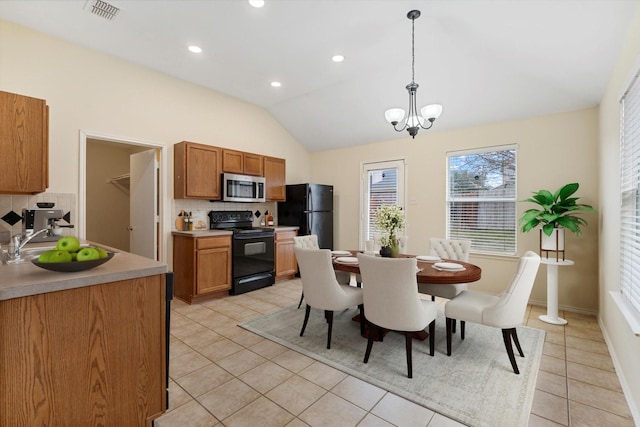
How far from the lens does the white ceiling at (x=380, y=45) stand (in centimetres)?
260

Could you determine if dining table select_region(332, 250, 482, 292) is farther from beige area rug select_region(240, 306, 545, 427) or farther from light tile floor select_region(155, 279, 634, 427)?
light tile floor select_region(155, 279, 634, 427)

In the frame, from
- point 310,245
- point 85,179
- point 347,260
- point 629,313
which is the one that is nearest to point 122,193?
point 85,179

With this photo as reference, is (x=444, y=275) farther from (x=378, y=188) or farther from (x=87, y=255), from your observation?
(x=378, y=188)

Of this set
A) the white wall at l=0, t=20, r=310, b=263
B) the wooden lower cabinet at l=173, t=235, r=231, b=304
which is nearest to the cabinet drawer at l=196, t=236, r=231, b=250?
the wooden lower cabinet at l=173, t=235, r=231, b=304

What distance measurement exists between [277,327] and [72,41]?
150 inches

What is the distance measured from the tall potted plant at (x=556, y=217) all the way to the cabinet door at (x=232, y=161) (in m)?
3.89

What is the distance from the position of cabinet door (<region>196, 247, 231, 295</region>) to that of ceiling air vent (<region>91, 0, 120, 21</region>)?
2620mm

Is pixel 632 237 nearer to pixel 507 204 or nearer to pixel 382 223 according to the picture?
pixel 382 223

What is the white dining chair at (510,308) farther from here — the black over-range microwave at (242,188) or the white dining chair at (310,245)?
the black over-range microwave at (242,188)

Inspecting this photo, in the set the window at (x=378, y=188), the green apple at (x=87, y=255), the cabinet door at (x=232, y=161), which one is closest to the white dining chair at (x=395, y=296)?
the green apple at (x=87, y=255)

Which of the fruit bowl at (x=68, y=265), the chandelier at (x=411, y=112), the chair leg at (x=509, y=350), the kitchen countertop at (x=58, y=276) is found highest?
the chandelier at (x=411, y=112)

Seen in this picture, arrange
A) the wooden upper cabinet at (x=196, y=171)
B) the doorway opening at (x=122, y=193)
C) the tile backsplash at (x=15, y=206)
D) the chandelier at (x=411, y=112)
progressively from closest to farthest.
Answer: the chandelier at (x=411, y=112), the tile backsplash at (x=15, y=206), the doorway opening at (x=122, y=193), the wooden upper cabinet at (x=196, y=171)

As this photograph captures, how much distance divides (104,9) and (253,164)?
100 inches

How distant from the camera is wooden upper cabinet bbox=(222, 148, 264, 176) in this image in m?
4.49
